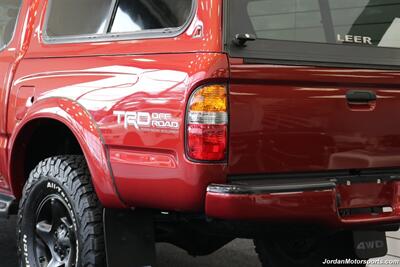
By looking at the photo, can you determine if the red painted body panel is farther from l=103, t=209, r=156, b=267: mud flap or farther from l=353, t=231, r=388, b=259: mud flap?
l=353, t=231, r=388, b=259: mud flap

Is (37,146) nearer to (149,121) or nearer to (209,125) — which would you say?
(149,121)

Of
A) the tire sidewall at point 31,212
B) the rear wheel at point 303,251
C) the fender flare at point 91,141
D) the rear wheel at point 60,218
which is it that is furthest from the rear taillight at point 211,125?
the rear wheel at point 303,251

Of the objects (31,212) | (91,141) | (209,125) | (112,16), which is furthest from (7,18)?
(209,125)

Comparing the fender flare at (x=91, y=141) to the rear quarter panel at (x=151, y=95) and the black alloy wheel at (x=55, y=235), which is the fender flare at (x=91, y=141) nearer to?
the rear quarter panel at (x=151, y=95)

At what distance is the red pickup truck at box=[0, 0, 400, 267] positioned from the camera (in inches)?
105

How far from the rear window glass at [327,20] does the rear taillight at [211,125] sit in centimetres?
36

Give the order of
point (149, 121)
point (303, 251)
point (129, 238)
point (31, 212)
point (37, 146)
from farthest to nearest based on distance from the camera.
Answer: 1. point (303, 251)
2. point (37, 146)
3. point (31, 212)
4. point (129, 238)
5. point (149, 121)

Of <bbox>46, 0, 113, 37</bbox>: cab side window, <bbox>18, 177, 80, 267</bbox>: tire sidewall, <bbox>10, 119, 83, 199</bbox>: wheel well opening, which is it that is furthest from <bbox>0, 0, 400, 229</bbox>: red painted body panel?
<bbox>18, 177, 80, 267</bbox>: tire sidewall

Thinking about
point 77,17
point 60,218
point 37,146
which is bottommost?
point 60,218

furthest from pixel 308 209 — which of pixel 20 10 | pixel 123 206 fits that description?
pixel 20 10

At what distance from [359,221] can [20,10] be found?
253cm

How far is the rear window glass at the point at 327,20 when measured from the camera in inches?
112

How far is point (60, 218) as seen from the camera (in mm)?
3377

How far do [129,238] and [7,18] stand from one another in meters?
1.95
